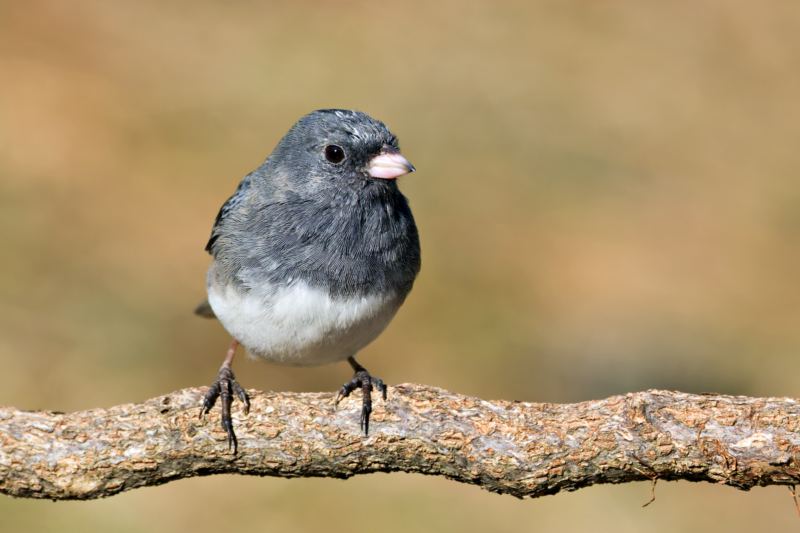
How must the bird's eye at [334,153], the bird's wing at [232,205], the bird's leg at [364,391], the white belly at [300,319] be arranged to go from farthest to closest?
the bird's wing at [232,205]
the bird's eye at [334,153]
the white belly at [300,319]
the bird's leg at [364,391]

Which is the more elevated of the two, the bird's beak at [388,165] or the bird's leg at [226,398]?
the bird's beak at [388,165]

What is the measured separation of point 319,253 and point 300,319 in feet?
0.83

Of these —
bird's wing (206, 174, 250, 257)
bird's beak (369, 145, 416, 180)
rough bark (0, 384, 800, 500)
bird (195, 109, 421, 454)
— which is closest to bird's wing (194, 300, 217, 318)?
bird's wing (206, 174, 250, 257)

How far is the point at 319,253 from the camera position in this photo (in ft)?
8.52

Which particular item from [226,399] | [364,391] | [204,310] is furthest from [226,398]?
[204,310]

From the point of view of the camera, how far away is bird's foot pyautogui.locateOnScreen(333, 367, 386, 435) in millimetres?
2379

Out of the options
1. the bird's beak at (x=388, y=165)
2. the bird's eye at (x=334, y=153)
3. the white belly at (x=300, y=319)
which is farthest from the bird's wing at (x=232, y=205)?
the bird's beak at (x=388, y=165)

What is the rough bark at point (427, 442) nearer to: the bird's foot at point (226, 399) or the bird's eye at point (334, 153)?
the bird's foot at point (226, 399)

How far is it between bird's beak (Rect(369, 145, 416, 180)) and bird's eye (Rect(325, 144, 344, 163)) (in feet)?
0.41

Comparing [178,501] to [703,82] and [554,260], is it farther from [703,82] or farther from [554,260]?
[703,82]

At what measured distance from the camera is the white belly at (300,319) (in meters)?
2.55

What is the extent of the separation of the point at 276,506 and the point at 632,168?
505 cm

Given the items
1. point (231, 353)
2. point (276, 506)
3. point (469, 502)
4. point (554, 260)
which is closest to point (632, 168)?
point (554, 260)

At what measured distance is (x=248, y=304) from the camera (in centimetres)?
263
